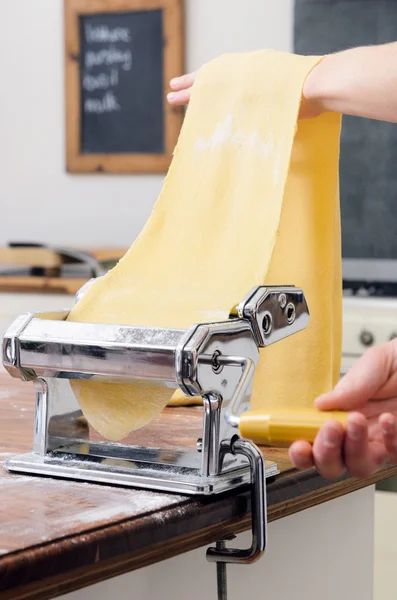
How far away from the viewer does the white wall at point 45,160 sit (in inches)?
129

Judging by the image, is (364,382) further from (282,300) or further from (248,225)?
(248,225)

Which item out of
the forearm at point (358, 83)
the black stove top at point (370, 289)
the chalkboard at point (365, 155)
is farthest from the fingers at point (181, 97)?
the chalkboard at point (365, 155)

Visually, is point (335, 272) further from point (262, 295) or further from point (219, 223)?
point (262, 295)

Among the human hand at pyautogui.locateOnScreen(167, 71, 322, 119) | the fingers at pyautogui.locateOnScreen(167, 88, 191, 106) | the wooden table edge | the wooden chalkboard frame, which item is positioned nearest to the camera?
the wooden table edge

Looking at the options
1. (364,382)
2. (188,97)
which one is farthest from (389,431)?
(188,97)

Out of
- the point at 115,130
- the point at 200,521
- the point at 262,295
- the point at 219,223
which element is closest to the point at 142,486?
the point at 200,521

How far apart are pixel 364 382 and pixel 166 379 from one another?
0.18 m

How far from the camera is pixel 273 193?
3.42 feet

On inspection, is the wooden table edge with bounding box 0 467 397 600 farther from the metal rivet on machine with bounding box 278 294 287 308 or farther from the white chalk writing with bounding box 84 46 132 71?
the white chalk writing with bounding box 84 46 132 71

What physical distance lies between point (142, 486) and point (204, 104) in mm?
514

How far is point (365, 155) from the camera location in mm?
2732

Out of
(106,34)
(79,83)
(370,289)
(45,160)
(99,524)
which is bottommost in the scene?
Answer: (370,289)

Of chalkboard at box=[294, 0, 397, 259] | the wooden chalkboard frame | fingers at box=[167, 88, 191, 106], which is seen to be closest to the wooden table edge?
fingers at box=[167, 88, 191, 106]

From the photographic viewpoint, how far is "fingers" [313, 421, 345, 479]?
0.72 meters
